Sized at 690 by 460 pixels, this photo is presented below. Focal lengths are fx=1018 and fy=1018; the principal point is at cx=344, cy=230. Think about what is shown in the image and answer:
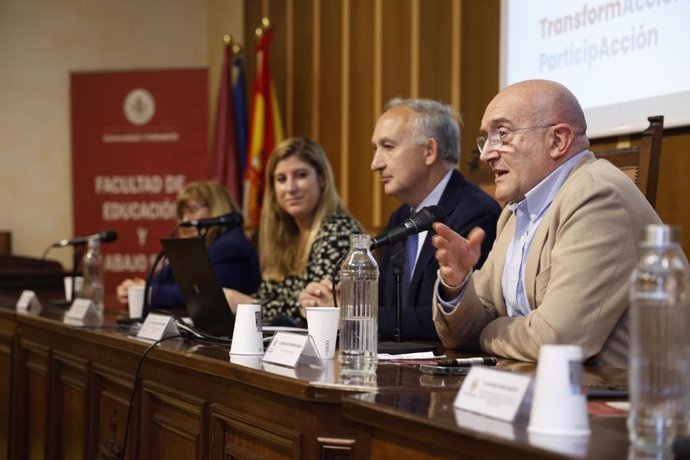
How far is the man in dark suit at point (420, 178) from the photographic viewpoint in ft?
10.0

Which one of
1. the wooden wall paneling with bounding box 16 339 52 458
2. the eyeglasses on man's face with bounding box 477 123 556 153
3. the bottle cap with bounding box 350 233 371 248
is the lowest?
the wooden wall paneling with bounding box 16 339 52 458

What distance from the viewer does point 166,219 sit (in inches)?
286

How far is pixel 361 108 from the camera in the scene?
19.2 ft

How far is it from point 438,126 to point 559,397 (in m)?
2.06

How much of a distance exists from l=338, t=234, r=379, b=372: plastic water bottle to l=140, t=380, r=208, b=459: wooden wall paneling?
0.50m

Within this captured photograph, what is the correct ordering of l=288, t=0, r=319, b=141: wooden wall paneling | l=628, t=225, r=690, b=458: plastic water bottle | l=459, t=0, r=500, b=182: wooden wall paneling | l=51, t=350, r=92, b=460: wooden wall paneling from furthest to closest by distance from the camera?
l=288, t=0, r=319, b=141: wooden wall paneling → l=459, t=0, r=500, b=182: wooden wall paneling → l=51, t=350, r=92, b=460: wooden wall paneling → l=628, t=225, r=690, b=458: plastic water bottle

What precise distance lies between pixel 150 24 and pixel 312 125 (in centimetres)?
195

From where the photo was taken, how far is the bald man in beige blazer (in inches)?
84.1

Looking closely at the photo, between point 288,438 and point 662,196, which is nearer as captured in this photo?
point 288,438

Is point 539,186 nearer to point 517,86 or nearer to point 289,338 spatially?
point 517,86

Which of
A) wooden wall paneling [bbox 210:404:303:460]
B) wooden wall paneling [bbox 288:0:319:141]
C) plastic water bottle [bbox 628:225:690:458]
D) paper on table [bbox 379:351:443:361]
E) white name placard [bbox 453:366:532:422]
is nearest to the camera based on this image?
plastic water bottle [bbox 628:225:690:458]

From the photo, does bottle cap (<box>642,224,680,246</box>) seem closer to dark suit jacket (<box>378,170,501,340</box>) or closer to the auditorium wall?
dark suit jacket (<box>378,170,501,340</box>)

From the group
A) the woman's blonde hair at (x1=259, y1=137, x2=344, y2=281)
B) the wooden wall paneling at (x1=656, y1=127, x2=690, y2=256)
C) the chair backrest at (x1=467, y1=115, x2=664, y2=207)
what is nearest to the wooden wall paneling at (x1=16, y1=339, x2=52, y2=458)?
the woman's blonde hair at (x1=259, y1=137, x2=344, y2=281)

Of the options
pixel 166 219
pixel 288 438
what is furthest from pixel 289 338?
pixel 166 219
